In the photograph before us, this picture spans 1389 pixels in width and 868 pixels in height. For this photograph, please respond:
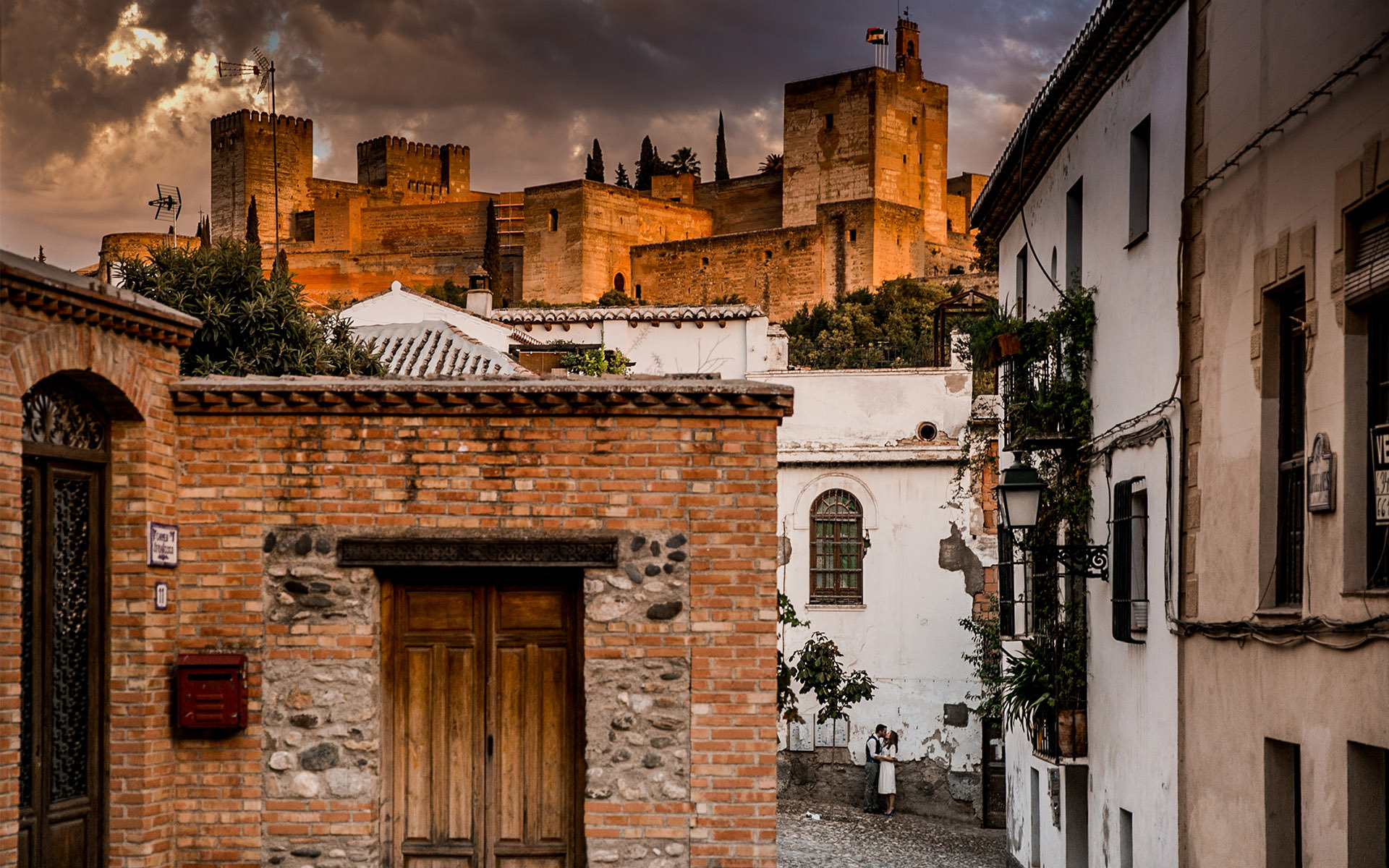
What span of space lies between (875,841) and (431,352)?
903cm

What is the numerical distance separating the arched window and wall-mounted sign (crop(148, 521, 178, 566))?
16332 mm

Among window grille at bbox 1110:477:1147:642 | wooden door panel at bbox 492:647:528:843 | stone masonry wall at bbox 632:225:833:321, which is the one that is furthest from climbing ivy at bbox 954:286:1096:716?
stone masonry wall at bbox 632:225:833:321

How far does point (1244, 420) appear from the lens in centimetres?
909

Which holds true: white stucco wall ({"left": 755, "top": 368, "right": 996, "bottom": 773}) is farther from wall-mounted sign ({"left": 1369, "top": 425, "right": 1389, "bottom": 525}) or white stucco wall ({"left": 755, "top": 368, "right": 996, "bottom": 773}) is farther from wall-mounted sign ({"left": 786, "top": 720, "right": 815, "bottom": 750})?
wall-mounted sign ({"left": 1369, "top": 425, "right": 1389, "bottom": 525})

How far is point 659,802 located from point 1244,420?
4.23m

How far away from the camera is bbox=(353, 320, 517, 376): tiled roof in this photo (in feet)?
61.5

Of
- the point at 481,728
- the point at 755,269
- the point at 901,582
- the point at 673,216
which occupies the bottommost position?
the point at 481,728

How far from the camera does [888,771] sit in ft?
76.0

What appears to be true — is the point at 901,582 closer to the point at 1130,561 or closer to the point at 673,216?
the point at 1130,561

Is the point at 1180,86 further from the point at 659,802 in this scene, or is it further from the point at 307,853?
the point at 307,853

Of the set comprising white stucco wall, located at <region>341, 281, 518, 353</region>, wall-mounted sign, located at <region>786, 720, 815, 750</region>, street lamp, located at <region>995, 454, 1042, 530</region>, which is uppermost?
white stucco wall, located at <region>341, 281, 518, 353</region>

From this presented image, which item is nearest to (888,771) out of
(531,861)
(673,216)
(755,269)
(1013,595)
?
(1013,595)

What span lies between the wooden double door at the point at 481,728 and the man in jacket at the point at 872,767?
1506 cm

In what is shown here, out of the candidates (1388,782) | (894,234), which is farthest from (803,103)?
(1388,782)
